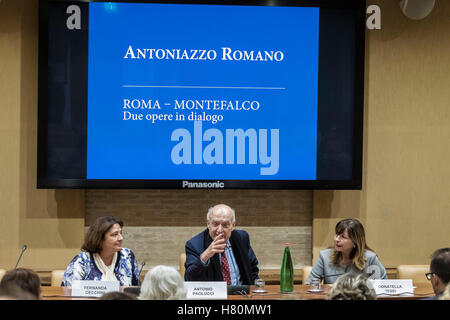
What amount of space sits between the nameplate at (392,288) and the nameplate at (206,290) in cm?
101

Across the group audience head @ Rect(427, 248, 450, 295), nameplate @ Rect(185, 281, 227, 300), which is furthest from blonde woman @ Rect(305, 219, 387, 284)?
audience head @ Rect(427, 248, 450, 295)

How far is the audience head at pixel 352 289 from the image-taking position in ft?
8.91

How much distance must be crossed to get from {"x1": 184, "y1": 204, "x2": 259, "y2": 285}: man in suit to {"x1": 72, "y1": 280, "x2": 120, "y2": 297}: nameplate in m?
0.70

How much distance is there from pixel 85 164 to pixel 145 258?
107 centimetres

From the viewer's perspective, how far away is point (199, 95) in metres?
5.52

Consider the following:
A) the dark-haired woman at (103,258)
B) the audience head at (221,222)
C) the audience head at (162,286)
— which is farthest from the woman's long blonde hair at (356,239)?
the audience head at (162,286)

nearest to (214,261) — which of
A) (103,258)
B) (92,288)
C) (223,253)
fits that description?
(223,253)

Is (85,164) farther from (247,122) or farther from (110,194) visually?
(247,122)

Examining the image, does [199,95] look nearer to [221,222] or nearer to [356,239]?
[221,222]

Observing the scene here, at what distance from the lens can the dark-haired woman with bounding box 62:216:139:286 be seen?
4.20 meters

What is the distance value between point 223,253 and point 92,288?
1098 millimetres

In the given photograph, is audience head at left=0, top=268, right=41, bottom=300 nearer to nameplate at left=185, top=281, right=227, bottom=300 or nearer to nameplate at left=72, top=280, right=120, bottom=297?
nameplate at left=72, top=280, right=120, bottom=297

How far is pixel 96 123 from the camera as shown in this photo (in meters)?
5.43
